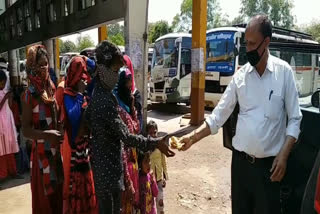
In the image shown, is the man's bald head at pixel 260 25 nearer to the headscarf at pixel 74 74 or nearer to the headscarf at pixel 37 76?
the headscarf at pixel 74 74

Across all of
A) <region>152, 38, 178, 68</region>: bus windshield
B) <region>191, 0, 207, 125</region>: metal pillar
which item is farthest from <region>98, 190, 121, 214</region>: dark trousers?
<region>152, 38, 178, 68</region>: bus windshield

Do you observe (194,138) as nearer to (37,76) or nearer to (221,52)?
(37,76)

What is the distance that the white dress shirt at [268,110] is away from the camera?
2.04 m

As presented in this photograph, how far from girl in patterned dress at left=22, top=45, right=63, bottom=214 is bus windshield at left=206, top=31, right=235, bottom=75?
30.1 ft

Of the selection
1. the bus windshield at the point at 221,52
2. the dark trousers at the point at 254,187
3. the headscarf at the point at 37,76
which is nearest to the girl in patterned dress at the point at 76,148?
the headscarf at the point at 37,76

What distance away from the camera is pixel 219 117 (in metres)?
2.34

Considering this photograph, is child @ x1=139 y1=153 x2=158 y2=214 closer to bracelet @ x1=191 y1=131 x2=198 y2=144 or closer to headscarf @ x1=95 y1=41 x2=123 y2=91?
bracelet @ x1=191 y1=131 x2=198 y2=144

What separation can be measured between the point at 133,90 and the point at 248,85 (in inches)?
43.4

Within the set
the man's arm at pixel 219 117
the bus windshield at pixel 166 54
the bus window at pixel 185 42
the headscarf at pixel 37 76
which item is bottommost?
the man's arm at pixel 219 117

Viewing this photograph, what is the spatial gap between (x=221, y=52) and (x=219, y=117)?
9.72 m

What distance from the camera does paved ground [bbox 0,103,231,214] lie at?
3877mm

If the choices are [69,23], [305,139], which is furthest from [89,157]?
[69,23]

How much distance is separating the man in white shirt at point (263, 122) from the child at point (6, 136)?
3.39 meters

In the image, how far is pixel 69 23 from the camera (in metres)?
5.12
